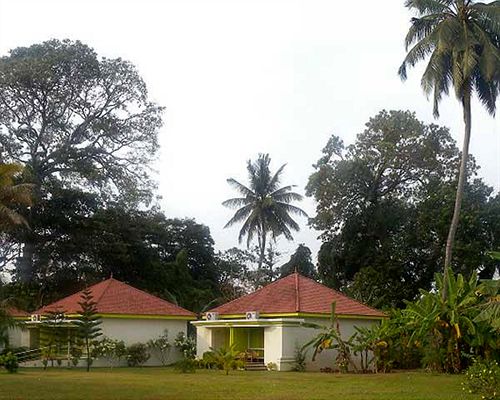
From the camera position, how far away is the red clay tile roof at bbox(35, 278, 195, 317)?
1350 inches

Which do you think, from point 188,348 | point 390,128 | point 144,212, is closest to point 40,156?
point 144,212

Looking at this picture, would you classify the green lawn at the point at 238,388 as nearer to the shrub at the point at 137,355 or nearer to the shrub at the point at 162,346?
the shrub at the point at 137,355

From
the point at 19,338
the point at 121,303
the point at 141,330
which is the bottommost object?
→ the point at 19,338

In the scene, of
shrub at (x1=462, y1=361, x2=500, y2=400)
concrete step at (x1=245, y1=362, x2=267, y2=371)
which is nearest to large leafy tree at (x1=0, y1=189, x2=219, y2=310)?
concrete step at (x1=245, y1=362, x2=267, y2=371)

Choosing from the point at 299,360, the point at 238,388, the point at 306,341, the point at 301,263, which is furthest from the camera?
the point at 301,263

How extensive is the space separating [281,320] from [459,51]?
483 inches

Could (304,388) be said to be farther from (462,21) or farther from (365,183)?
(365,183)

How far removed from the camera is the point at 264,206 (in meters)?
50.8

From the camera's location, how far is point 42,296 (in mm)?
44219

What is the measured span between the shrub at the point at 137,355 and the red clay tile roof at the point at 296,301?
3755 millimetres

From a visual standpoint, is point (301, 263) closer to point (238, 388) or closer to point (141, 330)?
point (141, 330)

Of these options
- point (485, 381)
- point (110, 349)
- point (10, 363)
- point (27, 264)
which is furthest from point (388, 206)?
point (485, 381)

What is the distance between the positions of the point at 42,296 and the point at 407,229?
21.1 metres

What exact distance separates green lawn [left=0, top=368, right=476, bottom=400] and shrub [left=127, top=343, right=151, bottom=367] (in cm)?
919
